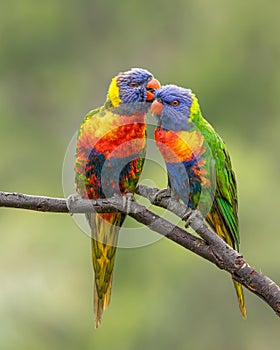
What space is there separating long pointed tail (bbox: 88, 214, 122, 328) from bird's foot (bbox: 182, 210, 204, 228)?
0.45 m

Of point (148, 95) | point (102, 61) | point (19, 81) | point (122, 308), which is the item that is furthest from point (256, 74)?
point (148, 95)

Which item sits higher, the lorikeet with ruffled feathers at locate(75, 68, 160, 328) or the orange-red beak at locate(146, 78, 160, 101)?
the orange-red beak at locate(146, 78, 160, 101)

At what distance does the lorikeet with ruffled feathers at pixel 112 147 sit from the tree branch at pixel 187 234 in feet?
1.49

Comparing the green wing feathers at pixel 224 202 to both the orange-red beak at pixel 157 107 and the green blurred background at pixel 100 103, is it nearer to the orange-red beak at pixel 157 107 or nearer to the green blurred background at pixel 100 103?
the orange-red beak at pixel 157 107

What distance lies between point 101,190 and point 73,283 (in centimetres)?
539

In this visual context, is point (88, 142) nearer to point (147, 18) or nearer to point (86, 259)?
point (86, 259)

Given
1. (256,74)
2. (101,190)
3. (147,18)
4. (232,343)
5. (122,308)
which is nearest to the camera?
(101,190)

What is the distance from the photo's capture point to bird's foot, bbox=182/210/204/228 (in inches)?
108

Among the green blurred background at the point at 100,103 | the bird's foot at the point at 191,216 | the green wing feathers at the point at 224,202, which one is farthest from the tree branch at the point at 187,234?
the green blurred background at the point at 100,103

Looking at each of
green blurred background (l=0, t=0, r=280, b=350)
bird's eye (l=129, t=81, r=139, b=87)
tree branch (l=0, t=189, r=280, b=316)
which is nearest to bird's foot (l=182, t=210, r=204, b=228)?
tree branch (l=0, t=189, r=280, b=316)

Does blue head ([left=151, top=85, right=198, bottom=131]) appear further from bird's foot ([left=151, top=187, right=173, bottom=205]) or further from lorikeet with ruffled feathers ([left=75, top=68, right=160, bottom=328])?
bird's foot ([left=151, top=187, right=173, bottom=205])

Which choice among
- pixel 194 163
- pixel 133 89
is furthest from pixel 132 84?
pixel 194 163

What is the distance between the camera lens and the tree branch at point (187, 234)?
99.9 inches

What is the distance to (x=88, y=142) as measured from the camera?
306 cm
